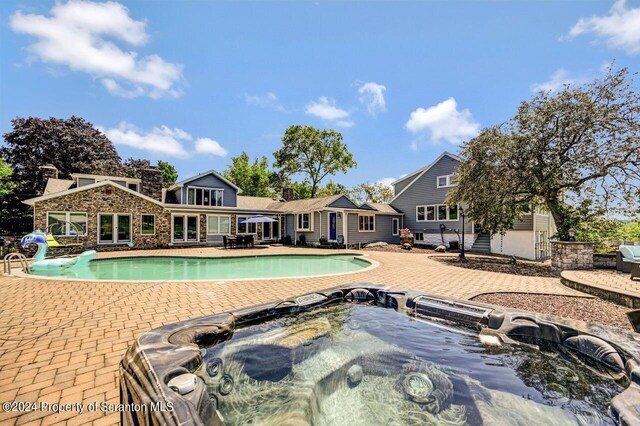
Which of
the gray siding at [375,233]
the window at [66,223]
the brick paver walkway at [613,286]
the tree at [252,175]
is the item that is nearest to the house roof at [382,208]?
the gray siding at [375,233]

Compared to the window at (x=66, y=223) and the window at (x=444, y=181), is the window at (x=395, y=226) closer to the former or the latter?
the window at (x=444, y=181)

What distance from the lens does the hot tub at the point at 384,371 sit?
1.95m

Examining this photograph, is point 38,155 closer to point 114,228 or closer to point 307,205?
point 114,228


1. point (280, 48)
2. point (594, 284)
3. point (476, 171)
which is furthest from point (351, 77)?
point (594, 284)

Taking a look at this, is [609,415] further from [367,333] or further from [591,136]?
[591,136]

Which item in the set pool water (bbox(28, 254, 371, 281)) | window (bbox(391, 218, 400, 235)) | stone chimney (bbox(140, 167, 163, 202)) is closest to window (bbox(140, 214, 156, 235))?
stone chimney (bbox(140, 167, 163, 202))

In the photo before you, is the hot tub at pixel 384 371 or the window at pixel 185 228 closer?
the hot tub at pixel 384 371

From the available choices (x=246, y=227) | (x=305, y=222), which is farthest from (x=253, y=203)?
(x=305, y=222)

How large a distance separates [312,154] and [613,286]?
88.6 ft

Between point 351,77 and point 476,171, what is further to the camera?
point 351,77

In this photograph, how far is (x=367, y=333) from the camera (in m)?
4.06

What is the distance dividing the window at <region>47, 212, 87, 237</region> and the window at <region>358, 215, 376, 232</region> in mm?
16152

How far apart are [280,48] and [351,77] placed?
4.52 m

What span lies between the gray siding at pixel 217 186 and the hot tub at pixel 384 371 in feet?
55.4
